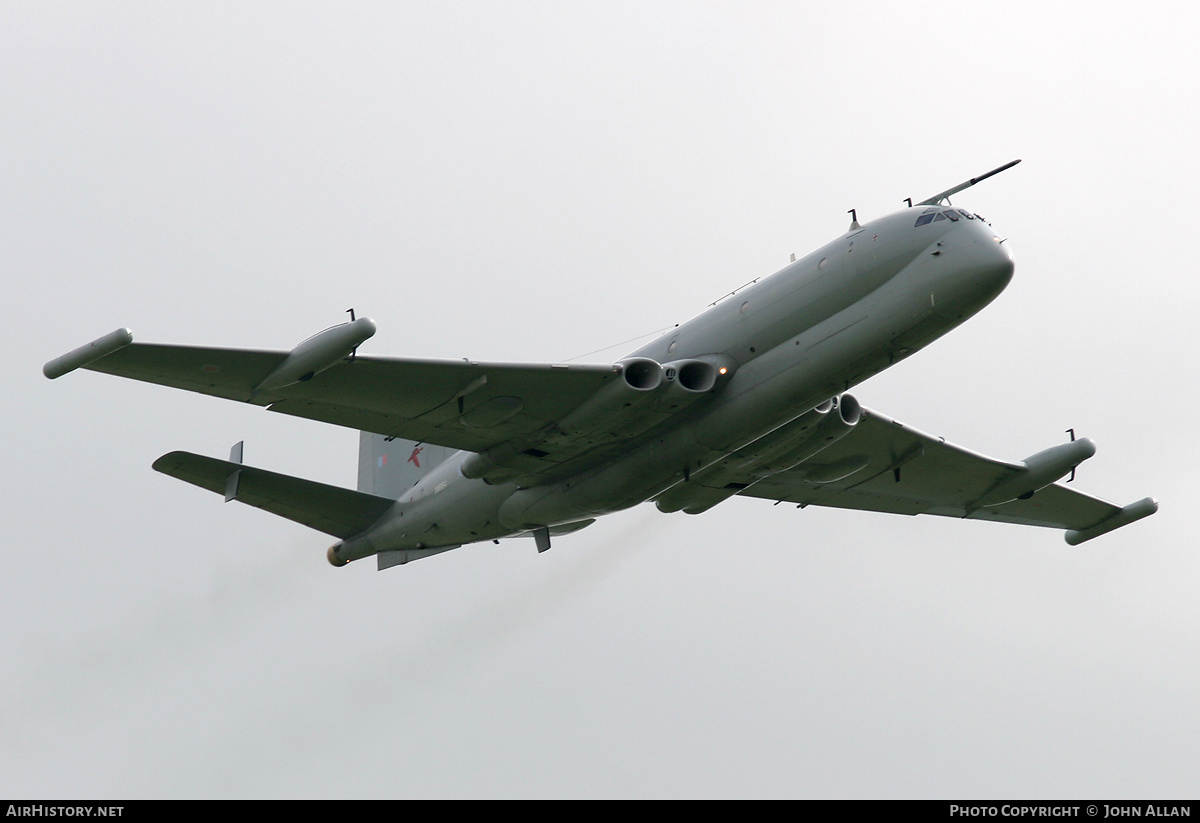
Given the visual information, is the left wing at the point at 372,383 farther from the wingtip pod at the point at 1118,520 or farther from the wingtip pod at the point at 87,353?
the wingtip pod at the point at 1118,520

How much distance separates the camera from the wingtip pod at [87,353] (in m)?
21.2

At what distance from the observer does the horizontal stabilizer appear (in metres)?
27.9

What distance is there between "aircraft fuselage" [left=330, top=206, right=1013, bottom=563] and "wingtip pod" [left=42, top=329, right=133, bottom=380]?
8277 mm

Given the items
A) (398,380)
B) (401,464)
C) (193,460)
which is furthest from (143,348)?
(401,464)

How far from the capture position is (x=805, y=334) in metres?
23.7

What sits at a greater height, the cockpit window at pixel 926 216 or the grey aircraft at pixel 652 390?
the cockpit window at pixel 926 216

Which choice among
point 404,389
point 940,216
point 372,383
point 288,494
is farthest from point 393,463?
point 940,216

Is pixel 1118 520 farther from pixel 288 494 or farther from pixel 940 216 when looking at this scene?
pixel 288 494

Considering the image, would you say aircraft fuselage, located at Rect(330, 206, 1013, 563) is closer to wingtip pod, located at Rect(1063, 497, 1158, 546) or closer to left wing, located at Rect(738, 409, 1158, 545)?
left wing, located at Rect(738, 409, 1158, 545)

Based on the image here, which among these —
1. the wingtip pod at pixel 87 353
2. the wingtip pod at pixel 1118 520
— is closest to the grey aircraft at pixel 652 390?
the wingtip pod at pixel 87 353

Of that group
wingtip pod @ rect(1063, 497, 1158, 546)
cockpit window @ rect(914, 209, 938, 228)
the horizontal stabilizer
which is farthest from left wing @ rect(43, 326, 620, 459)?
wingtip pod @ rect(1063, 497, 1158, 546)

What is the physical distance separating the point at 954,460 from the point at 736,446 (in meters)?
8.14

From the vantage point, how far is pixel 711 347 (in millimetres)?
24422

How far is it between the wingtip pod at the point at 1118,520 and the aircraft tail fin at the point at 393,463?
15.1 meters
